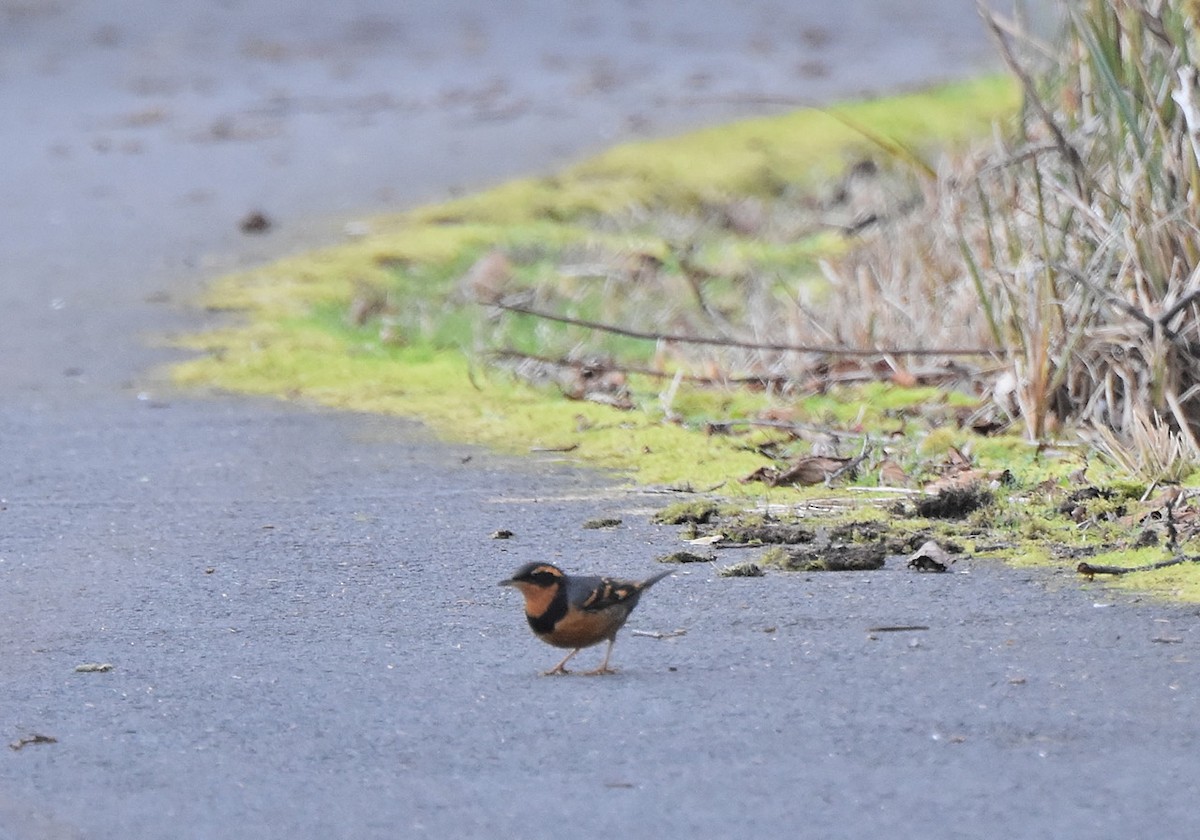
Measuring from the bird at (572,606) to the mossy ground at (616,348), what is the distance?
4.00 feet

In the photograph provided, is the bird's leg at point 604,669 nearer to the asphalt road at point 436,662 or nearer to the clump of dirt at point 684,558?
the asphalt road at point 436,662

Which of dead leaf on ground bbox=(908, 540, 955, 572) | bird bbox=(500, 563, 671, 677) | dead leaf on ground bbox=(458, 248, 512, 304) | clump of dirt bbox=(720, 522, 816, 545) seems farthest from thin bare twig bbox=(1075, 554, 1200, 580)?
dead leaf on ground bbox=(458, 248, 512, 304)

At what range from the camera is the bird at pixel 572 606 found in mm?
4066

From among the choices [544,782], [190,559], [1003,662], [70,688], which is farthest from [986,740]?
[190,559]

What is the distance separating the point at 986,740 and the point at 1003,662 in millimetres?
476

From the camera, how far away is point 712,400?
698cm

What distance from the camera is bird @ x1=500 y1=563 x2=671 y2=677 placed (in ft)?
13.3

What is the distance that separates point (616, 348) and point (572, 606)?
442 cm

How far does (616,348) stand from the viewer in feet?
27.6

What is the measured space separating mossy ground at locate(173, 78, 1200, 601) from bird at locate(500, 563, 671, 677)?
4.00 feet

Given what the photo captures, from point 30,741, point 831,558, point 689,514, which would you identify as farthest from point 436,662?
point 689,514

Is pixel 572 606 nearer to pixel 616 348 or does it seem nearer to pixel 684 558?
pixel 684 558

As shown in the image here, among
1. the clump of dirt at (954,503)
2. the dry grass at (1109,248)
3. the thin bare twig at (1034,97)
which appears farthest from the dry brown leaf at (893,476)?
the thin bare twig at (1034,97)

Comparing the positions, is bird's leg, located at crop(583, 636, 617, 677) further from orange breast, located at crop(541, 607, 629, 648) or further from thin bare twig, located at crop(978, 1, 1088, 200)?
thin bare twig, located at crop(978, 1, 1088, 200)
